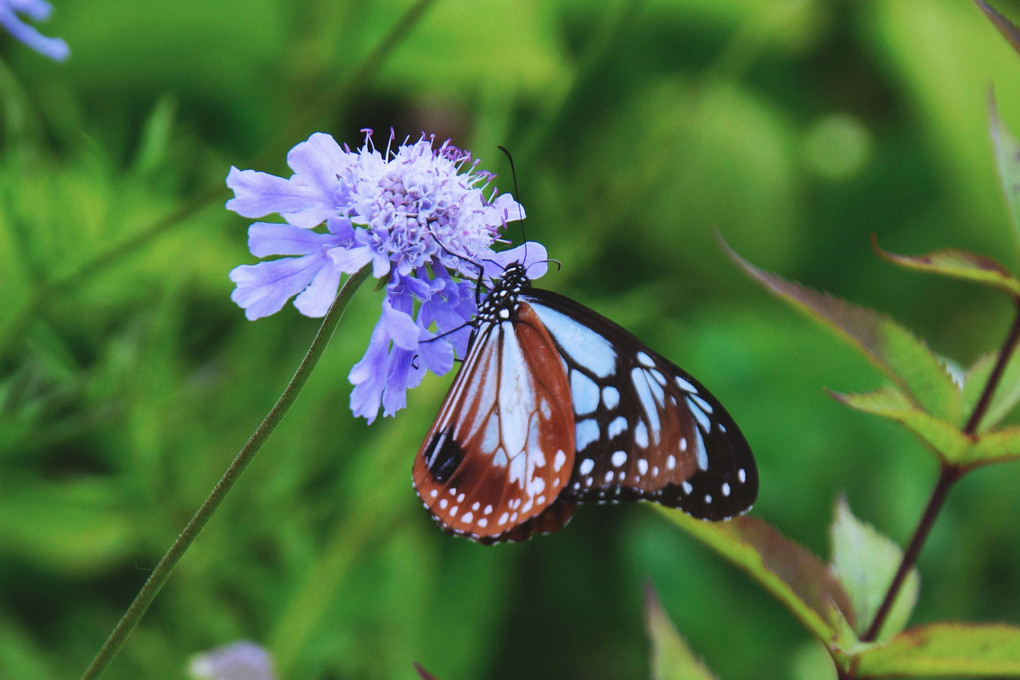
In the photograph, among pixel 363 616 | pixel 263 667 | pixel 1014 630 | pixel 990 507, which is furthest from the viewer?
pixel 990 507

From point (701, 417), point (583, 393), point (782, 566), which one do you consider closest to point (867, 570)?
point (782, 566)

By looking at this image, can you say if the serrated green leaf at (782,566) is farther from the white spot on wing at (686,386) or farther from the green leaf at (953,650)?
the white spot on wing at (686,386)

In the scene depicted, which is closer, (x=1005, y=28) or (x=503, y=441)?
(x=1005, y=28)

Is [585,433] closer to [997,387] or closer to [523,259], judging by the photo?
[523,259]

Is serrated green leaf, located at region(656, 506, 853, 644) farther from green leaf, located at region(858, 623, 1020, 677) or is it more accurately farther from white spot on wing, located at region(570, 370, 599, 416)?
white spot on wing, located at region(570, 370, 599, 416)

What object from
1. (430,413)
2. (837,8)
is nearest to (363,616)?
(430,413)

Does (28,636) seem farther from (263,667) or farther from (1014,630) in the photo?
(1014,630)

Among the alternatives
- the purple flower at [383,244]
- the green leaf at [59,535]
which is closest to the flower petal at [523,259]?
the purple flower at [383,244]
